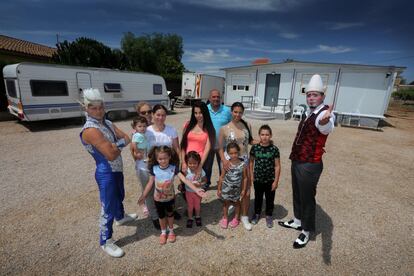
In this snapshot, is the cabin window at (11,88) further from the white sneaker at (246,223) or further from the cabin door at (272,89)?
the cabin door at (272,89)

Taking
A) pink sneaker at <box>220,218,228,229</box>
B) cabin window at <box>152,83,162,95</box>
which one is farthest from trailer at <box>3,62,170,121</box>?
pink sneaker at <box>220,218,228,229</box>

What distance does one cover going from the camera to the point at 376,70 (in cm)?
1248

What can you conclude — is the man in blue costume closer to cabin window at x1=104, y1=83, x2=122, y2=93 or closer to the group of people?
the group of people

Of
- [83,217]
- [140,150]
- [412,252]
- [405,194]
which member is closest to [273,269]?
[412,252]

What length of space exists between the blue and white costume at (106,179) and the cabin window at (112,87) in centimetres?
909

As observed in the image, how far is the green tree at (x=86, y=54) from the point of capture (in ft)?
54.4

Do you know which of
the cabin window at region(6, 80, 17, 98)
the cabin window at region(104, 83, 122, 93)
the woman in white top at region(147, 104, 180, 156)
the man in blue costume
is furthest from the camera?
the cabin window at region(104, 83, 122, 93)

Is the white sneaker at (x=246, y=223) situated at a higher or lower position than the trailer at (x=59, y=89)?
lower

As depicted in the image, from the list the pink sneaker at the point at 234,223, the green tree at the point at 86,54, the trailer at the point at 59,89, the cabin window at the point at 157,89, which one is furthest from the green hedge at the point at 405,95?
the pink sneaker at the point at 234,223

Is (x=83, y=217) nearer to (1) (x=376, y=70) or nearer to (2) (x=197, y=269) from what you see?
(2) (x=197, y=269)

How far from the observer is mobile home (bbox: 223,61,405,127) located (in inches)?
490

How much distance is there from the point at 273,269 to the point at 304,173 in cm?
116

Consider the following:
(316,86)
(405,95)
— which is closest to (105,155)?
(316,86)

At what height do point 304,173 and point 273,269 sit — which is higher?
point 304,173
